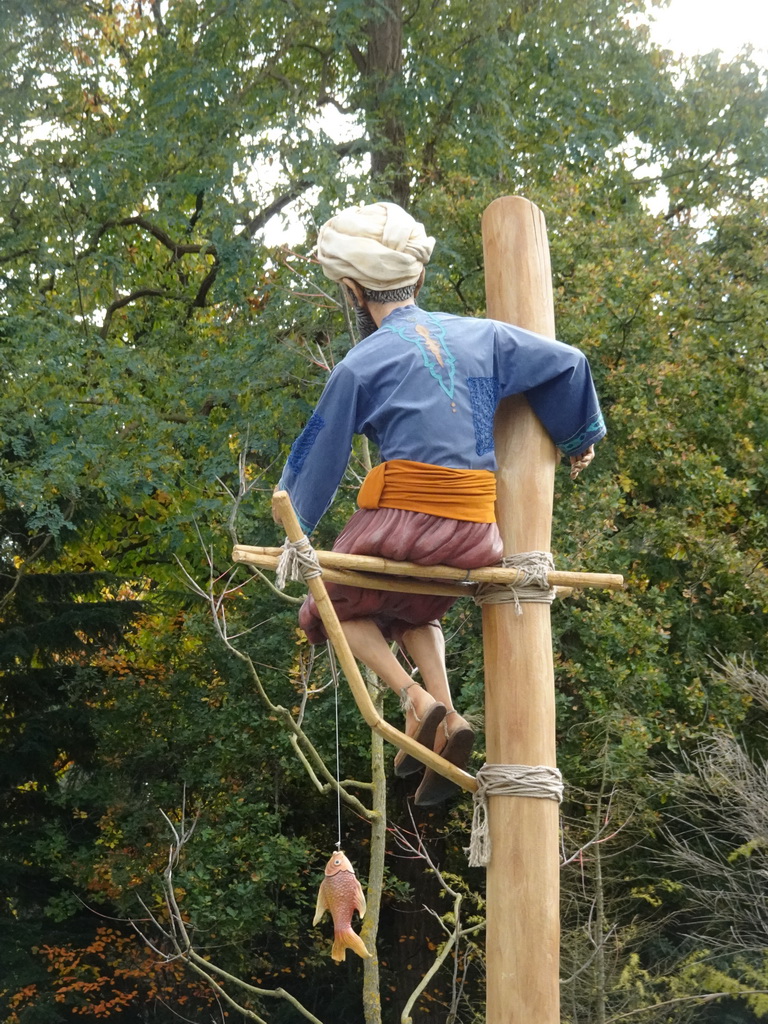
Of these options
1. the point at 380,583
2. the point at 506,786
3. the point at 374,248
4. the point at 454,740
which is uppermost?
the point at 374,248

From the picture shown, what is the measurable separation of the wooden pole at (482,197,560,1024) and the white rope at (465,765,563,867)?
0.02 meters

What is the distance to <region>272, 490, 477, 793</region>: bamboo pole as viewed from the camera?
2.83 m

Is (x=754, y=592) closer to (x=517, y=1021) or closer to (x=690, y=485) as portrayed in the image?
(x=690, y=485)

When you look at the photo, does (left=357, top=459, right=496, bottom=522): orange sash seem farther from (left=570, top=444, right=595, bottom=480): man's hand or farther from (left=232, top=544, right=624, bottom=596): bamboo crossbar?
(left=570, top=444, right=595, bottom=480): man's hand

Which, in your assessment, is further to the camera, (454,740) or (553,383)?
(553,383)

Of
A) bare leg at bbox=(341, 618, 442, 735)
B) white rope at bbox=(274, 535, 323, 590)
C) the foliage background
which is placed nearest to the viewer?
white rope at bbox=(274, 535, 323, 590)


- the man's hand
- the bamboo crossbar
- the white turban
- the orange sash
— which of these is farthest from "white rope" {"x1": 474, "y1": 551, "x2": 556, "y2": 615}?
the white turban

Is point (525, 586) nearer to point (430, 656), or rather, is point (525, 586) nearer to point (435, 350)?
point (430, 656)

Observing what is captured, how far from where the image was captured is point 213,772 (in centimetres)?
994

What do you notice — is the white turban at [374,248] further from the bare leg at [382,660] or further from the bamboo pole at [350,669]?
the bare leg at [382,660]

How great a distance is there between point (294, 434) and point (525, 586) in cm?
556

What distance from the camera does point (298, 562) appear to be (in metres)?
2.82

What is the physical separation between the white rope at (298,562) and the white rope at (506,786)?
60cm

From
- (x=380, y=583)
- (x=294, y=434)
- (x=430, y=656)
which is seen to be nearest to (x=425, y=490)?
(x=380, y=583)
